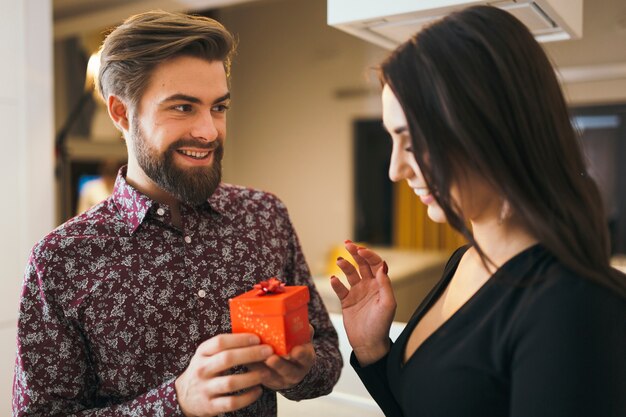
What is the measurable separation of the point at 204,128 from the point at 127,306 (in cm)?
37

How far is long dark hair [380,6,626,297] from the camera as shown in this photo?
2.61 feet

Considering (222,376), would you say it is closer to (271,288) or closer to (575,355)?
(271,288)

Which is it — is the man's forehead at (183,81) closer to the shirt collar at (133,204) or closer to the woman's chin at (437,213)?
the shirt collar at (133,204)

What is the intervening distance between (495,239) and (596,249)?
0.15 m

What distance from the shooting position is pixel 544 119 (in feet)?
2.66

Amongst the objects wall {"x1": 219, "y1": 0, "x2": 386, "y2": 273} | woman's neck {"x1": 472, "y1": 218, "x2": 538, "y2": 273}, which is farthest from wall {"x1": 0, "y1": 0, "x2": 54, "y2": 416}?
wall {"x1": 219, "y1": 0, "x2": 386, "y2": 273}

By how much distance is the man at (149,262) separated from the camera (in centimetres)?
110

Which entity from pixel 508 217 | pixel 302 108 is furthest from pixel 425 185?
pixel 302 108

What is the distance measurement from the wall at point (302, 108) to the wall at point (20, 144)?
111 inches

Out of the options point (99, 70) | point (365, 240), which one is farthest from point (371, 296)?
point (365, 240)

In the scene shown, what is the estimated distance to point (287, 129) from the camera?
198 inches

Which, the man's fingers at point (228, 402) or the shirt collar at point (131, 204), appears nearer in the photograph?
the man's fingers at point (228, 402)

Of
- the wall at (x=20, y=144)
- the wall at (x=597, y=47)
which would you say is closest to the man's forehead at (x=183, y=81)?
the wall at (x=20, y=144)

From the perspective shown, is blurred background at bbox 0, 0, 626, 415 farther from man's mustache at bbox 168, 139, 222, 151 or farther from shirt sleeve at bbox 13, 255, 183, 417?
shirt sleeve at bbox 13, 255, 183, 417
